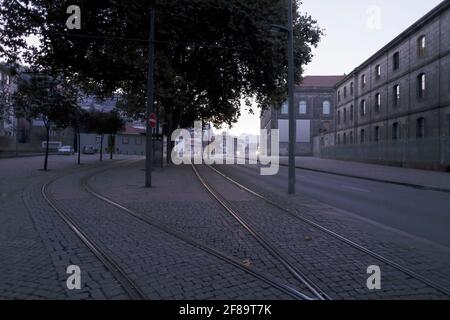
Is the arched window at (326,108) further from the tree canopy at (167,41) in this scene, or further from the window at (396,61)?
the tree canopy at (167,41)

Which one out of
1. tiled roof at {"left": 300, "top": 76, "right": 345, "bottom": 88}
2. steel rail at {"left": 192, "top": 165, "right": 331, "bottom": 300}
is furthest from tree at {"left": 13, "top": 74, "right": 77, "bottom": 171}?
tiled roof at {"left": 300, "top": 76, "right": 345, "bottom": 88}

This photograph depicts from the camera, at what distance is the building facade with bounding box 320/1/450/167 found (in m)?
25.5

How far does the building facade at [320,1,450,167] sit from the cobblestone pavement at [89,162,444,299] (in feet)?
66.9

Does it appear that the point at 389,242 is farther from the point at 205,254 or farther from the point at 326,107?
the point at 326,107

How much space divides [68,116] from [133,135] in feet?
177

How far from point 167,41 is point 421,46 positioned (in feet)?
77.1

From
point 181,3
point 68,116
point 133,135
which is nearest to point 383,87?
point 181,3

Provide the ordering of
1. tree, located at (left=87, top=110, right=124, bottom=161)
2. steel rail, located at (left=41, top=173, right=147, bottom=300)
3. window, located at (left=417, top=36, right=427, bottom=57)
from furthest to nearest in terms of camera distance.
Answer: tree, located at (left=87, top=110, right=124, bottom=161), window, located at (left=417, top=36, right=427, bottom=57), steel rail, located at (left=41, top=173, right=147, bottom=300)

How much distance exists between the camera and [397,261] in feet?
15.1

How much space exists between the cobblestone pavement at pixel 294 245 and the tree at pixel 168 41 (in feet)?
26.3

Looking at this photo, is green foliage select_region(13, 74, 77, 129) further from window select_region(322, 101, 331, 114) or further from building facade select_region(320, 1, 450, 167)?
window select_region(322, 101, 331, 114)

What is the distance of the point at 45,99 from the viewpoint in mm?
20047

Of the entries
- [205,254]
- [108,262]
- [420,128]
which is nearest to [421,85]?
[420,128]
